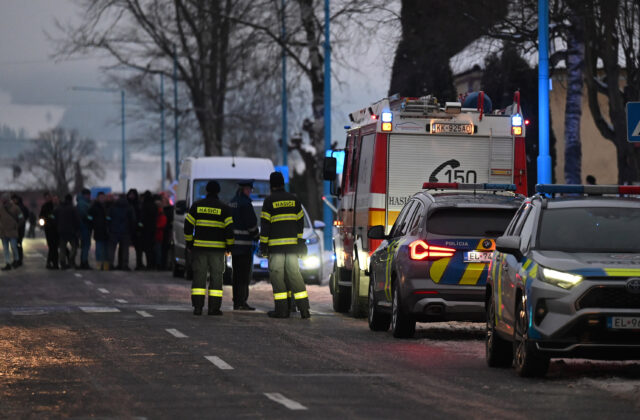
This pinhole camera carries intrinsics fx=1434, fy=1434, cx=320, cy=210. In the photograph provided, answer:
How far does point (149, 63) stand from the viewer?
58.6 m

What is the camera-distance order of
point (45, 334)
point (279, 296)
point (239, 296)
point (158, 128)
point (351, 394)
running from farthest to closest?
point (158, 128), point (239, 296), point (279, 296), point (45, 334), point (351, 394)

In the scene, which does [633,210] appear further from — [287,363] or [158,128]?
[158,128]

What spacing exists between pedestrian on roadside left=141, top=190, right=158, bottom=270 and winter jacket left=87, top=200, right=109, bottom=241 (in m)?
0.90

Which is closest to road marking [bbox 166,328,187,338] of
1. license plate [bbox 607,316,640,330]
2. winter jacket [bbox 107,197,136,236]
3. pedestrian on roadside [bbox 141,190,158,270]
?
license plate [bbox 607,316,640,330]

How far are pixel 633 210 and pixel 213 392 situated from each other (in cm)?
408

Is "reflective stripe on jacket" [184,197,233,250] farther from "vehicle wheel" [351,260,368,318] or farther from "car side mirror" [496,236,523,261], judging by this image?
"car side mirror" [496,236,523,261]

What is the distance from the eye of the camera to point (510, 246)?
11859 mm

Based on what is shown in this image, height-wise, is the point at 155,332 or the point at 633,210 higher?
the point at 633,210

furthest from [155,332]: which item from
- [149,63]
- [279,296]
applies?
[149,63]

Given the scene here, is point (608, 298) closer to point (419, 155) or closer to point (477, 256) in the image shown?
point (477, 256)

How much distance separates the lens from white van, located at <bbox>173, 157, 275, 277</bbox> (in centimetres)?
2927

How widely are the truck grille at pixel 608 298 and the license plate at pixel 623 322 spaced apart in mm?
102

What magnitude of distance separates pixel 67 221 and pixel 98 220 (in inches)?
29.9

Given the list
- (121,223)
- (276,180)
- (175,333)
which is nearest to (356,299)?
(276,180)
